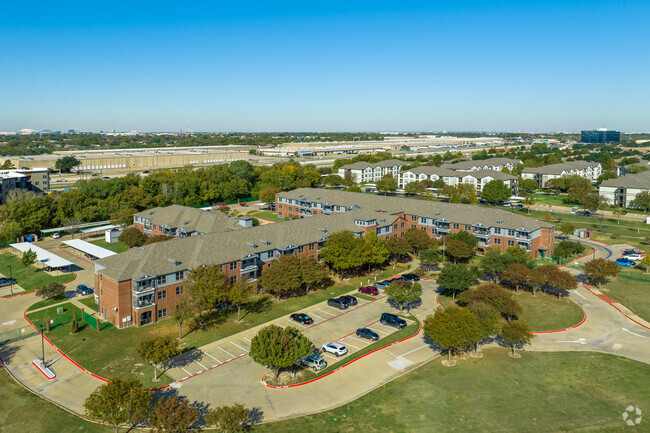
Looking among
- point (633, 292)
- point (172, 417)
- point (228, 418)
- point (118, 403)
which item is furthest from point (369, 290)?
point (118, 403)

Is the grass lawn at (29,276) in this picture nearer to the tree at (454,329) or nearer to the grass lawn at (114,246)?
the grass lawn at (114,246)

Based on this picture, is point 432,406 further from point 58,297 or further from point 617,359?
point 58,297

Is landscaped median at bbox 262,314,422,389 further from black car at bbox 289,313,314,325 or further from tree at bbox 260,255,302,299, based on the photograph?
tree at bbox 260,255,302,299

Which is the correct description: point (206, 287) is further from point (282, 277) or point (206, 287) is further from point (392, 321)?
point (392, 321)

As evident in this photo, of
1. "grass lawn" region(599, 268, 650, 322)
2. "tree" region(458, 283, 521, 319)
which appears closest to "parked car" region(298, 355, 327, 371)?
"tree" region(458, 283, 521, 319)

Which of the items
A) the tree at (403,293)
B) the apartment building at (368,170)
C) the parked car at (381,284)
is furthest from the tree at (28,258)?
the apartment building at (368,170)
